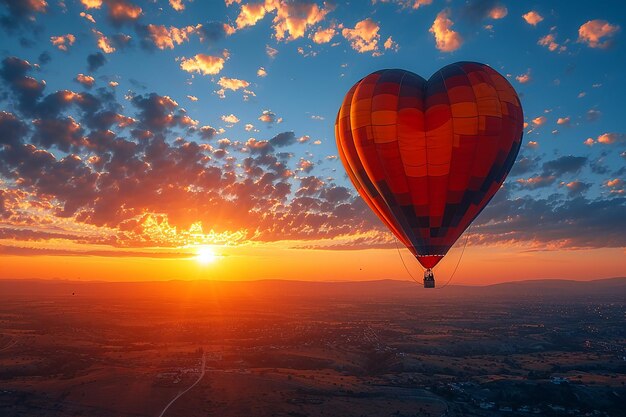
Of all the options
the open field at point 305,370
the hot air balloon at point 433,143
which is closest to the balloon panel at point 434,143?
the hot air balloon at point 433,143

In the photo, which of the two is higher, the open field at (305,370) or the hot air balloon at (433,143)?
the hot air balloon at (433,143)

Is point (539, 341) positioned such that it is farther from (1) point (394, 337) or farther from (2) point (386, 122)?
(2) point (386, 122)

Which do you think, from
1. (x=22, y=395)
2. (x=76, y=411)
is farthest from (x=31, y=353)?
(x=76, y=411)

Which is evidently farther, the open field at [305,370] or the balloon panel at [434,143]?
the open field at [305,370]

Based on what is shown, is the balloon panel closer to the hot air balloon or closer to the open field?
the hot air balloon

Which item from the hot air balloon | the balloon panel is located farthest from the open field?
the balloon panel

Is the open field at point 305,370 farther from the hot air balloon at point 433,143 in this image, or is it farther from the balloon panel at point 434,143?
the balloon panel at point 434,143

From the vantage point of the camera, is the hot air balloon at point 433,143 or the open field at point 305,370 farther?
the open field at point 305,370

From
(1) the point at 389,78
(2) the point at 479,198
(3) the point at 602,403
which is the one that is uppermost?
(1) the point at 389,78

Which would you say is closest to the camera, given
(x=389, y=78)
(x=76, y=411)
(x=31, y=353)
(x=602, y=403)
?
(x=389, y=78)

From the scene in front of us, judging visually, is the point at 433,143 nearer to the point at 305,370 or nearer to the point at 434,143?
the point at 434,143
